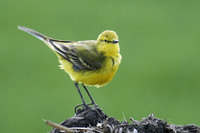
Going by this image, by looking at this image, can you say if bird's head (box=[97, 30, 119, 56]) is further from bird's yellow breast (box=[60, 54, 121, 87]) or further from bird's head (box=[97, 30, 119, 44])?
bird's yellow breast (box=[60, 54, 121, 87])

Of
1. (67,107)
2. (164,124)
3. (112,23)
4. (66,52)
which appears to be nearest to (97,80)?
(66,52)

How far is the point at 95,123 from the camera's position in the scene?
15.6ft

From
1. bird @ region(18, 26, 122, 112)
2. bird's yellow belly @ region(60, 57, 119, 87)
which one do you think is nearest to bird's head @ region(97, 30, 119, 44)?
bird @ region(18, 26, 122, 112)

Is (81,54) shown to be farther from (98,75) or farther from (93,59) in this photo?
(98,75)

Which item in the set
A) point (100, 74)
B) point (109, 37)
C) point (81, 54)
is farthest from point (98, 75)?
point (109, 37)

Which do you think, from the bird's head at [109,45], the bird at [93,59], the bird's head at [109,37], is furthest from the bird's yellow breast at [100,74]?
the bird's head at [109,37]

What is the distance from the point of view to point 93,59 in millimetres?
6691

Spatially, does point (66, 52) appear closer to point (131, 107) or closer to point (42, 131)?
point (42, 131)

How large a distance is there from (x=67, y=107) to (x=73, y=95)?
1.72ft

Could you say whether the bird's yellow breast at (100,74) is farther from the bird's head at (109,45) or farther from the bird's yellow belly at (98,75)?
the bird's head at (109,45)

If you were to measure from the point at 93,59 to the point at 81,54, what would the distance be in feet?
0.79

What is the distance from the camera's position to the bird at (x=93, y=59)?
6.52 m

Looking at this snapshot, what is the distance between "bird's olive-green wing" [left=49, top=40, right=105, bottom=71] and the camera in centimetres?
664

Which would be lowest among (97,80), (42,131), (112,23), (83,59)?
(97,80)
